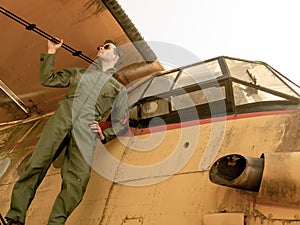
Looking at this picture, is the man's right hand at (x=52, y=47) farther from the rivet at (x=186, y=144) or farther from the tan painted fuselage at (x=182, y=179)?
the rivet at (x=186, y=144)

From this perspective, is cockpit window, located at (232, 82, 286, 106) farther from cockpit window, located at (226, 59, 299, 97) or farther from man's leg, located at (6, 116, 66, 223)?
man's leg, located at (6, 116, 66, 223)

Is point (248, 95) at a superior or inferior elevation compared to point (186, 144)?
superior

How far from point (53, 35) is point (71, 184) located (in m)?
2.76

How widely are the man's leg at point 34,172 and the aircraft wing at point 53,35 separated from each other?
5.16 feet

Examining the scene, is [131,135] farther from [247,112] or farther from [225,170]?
[225,170]

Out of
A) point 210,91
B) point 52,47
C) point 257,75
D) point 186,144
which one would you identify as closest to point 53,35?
point 52,47

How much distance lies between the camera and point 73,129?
3.31 m

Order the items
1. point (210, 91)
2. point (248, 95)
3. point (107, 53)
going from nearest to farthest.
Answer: point (248, 95) → point (210, 91) → point (107, 53)

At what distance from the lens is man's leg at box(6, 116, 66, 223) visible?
3.01 m

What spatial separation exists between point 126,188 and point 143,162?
0.86ft

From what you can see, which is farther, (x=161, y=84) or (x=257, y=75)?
(x=161, y=84)

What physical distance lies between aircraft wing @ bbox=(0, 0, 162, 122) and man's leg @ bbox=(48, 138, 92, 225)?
1.68m

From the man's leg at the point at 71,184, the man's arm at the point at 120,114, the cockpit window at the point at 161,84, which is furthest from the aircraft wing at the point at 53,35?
the man's leg at the point at 71,184

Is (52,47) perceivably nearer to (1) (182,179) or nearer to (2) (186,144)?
(2) (186,144)
